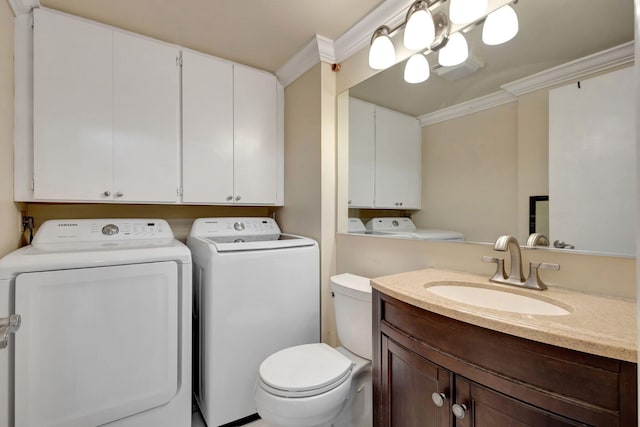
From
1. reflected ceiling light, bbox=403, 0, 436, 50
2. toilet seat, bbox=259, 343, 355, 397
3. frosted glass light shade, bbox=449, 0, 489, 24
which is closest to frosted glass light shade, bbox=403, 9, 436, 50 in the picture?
reflected ceiling light, bbox=403, 0, 436, 50

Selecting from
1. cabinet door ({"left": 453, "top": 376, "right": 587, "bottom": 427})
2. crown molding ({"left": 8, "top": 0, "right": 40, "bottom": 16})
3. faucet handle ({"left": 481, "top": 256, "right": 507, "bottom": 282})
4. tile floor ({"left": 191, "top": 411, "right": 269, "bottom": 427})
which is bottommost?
tile floor ({"left": 191, "top": 411, "right": 269, "bottom": 427})

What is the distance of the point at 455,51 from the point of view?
1.42 m

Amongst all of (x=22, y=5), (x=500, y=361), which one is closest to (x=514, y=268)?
(x=500, y=361)

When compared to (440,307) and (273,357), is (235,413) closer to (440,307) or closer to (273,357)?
(273,357)

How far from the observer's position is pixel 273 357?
1.50 meters

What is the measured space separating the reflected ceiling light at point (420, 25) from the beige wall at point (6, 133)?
1903 mm

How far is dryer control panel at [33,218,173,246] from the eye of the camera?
5.52 ft

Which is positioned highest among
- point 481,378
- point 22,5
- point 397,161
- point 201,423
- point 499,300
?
point 22,5

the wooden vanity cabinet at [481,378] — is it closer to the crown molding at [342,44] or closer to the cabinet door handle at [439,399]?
the cabinet door handle at [439,399]

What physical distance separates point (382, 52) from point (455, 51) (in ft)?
1.27

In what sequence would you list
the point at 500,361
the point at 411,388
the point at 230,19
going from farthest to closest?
the point at 230,19 → the point at 411,388 → the point at 500,361

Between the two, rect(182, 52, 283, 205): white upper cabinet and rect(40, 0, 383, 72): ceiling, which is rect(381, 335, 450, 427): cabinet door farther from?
rect(40, 0, 383, 72): ceiling

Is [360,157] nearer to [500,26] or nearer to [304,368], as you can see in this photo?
[500,26]

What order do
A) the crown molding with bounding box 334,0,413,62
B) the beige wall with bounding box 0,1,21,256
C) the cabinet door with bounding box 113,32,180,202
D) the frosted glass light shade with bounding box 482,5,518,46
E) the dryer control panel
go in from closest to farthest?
the frosted glass light shade with bounding box 482,5,518,46 → the beige wall with bounding box 0,1,21,256 → the crown molding with bounding box 334,0,413,62 → the dryer control panel → the cabinet door with bounding box 113,32,180,202
